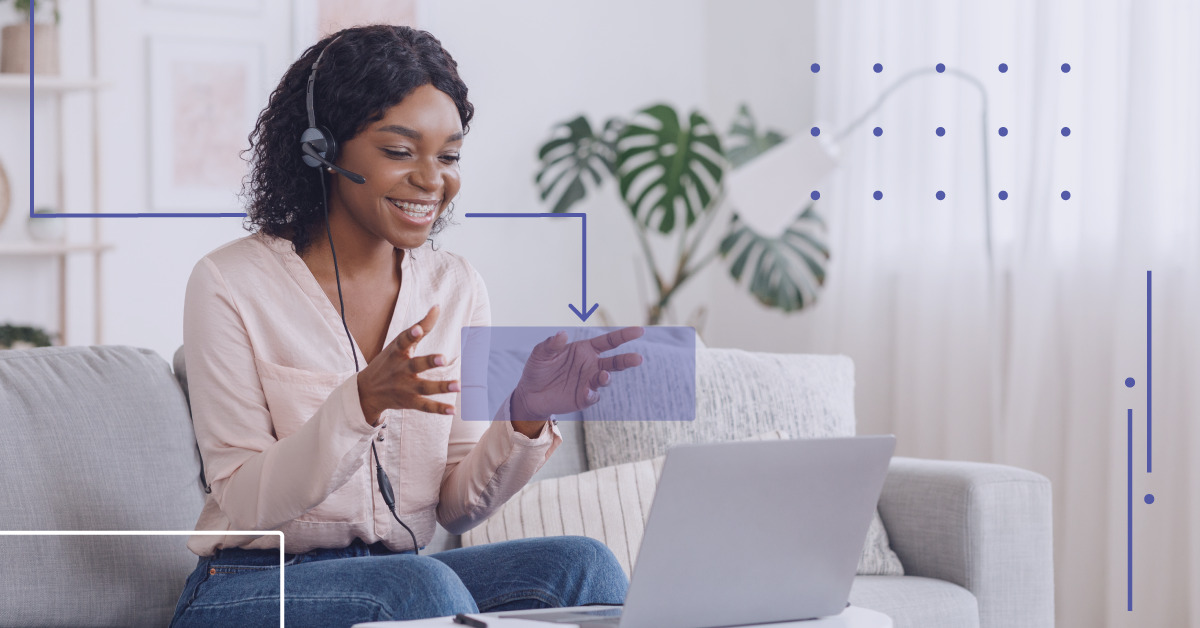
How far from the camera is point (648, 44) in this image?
383 cm

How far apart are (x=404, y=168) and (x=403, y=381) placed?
0.35m

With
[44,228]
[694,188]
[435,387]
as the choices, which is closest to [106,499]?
[435,387]

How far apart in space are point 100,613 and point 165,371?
14.2 inches

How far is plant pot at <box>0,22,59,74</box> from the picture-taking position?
2.95 m

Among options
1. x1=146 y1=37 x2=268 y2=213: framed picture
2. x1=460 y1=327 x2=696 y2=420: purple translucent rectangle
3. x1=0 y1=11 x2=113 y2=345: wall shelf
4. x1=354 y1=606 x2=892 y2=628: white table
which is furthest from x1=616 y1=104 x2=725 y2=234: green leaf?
x1=354 y1=606 x2=892 y2=628: white table

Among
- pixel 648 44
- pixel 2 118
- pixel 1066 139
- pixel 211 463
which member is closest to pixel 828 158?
pixel 1066 139

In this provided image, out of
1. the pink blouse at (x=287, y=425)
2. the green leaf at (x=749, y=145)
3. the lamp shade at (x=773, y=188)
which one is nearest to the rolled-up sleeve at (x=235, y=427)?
the pink blouse at (x=287, y=425)

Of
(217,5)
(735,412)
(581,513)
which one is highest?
(217,5)

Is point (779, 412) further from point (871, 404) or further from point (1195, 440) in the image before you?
point (871, 404)

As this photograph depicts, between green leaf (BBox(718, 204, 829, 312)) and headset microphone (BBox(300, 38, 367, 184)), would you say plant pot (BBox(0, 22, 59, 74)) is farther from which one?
headset microphone (BBox(300, 38, 367, 184))

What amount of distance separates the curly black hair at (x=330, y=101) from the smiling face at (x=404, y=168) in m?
0.02

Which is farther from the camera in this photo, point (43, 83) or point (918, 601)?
point (43, 83)

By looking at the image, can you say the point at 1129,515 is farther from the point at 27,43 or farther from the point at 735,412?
the point at 27,43

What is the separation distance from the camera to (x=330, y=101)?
1.27m
